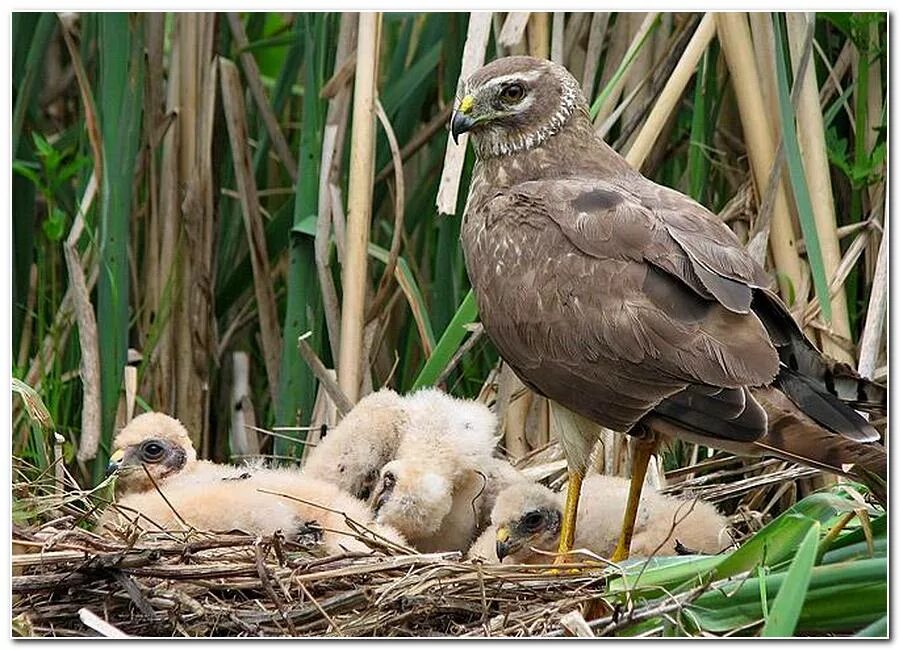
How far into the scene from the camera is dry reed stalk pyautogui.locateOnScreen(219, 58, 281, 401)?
4.34 m

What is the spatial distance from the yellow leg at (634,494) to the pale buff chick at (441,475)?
1.48ft

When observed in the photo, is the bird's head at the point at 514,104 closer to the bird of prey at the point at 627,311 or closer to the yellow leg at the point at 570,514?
the bird of prey at the point at 627,311

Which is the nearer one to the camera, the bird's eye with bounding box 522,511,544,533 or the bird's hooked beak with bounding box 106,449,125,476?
the bird's eye with bounding box 522,511,544,533

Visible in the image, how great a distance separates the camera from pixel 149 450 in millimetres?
3725

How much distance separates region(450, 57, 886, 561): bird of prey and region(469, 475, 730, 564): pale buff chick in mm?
135

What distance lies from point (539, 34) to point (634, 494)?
1296 millimetres

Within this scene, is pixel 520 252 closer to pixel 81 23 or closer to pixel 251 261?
pixel 251 261

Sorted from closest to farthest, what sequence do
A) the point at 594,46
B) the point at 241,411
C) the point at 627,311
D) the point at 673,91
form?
the point at 627,311
the point at 673,91
the point at 594,46
the point at 241,411

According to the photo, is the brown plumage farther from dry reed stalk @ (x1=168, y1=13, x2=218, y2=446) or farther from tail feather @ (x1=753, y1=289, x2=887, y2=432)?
dry reed stalk @ (x1=168, y1=13, x2=218, y2=446)

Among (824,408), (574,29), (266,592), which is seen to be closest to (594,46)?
(574,29)

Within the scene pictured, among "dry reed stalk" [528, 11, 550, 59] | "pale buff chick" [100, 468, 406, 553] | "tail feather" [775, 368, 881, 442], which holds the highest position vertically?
"dry reed stalk" [528, 11, 550, 59]

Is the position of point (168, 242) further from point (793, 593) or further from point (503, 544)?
point (793, 593)

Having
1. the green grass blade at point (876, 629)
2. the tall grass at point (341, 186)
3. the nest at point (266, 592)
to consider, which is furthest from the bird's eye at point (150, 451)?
the green grass blade at point (876, 629)

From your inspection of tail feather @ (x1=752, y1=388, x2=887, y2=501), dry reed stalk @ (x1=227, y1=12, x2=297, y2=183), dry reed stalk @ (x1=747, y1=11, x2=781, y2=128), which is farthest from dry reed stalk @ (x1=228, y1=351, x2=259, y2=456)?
tail feather @ (x1=752, y1=388, x2=887, y2=501)
